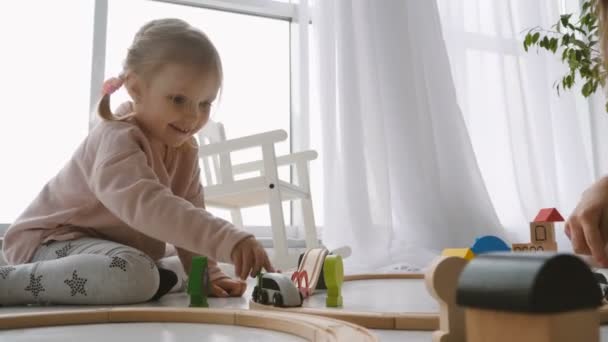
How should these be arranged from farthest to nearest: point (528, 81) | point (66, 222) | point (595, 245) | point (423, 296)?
point (528, 81) → point (66, 222) → point (423, 296) → point (595, 245)

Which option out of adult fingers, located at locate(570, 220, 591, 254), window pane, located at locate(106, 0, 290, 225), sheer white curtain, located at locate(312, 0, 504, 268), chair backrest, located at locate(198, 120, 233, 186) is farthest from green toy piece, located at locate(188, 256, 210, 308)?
window pane, located at locate(106, 0, 290, 225)

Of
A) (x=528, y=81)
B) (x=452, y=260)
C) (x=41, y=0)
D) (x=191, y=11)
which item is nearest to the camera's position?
(x=452, y=260)

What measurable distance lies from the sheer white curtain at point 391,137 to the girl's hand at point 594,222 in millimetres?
1305

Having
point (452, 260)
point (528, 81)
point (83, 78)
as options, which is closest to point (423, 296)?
point (452, 260)

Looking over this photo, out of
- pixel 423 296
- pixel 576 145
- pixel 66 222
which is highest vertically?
pixel 576 145

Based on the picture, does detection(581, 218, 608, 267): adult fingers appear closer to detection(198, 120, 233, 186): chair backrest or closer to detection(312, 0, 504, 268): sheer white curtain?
detection(198, 120, 233, 186): chair backrest

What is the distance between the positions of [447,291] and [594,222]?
480mm

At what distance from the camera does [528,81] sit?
8.30 feet

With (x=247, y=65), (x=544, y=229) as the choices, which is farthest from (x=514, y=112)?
(x=544, y=229)

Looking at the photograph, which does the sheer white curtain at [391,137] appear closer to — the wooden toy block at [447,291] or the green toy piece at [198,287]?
the green toy piece at [198,287]

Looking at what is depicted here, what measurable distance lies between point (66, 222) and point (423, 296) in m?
0.64

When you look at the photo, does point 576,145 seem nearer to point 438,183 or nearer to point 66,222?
point 438,183

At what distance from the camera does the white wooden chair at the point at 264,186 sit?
158 cm

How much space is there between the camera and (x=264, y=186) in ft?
5.25
